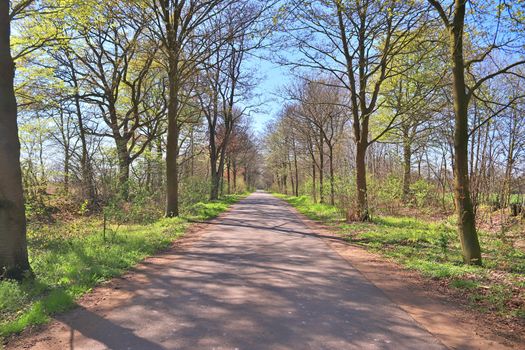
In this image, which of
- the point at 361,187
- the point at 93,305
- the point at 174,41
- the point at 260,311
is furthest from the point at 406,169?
the point at 93,305

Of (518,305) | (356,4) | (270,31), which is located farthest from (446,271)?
(270,31)

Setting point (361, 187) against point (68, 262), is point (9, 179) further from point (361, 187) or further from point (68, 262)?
point (361, 187)

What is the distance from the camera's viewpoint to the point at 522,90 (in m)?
18.4

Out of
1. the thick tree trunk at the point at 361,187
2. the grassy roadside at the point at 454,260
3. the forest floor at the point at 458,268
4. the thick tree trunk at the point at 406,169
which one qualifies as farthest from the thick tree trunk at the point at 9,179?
the thick tree trunk at the point at 406,169

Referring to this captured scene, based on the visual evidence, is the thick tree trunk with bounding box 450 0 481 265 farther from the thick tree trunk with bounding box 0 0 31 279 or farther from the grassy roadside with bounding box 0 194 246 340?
the thick tree trunk with bounding box 0 0 31 279

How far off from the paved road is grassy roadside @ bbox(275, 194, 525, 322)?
4.97 feet

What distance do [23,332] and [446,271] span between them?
23.5 ft

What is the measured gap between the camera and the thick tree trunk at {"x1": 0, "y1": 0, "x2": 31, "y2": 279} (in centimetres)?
680

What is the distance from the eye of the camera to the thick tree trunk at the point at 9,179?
6.80 metres

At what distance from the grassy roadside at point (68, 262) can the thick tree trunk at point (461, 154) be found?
7.21 m

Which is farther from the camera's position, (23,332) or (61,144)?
(61,144)

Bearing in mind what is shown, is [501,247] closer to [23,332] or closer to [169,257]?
[169,257]

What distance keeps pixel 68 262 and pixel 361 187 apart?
1196 centimetres

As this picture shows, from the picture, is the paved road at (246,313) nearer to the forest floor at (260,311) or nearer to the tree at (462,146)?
the forest floor at (260,311)
